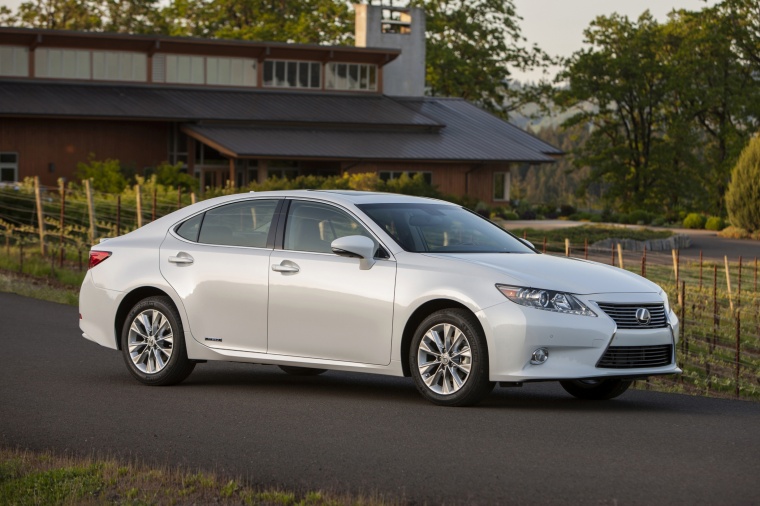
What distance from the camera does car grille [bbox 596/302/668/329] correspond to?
973cm

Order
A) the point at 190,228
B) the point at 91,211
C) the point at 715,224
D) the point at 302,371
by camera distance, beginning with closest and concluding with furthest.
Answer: the point at 190,228 < the point at 302,371 < the point at 91,211 < the point at 715,224

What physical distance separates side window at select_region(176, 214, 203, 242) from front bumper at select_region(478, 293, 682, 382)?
307cm

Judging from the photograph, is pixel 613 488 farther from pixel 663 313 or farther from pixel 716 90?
pixel 716 90

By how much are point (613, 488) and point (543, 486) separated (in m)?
0.36

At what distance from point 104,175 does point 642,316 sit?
44.1 m

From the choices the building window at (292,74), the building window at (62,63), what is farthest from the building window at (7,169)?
the building window at (292,74)

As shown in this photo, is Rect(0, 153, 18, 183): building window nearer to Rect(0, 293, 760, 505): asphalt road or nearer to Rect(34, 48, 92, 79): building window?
Rect(34, 48, 92, 79): building window

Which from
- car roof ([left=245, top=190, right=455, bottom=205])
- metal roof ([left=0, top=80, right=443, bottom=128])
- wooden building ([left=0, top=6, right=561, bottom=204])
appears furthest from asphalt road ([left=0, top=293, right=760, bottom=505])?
metal roof ([left=0, top=80, right=443, bottom=128])

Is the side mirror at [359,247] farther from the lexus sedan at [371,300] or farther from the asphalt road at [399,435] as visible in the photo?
the asphalt road at [399,435]

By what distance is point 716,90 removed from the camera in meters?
75.2

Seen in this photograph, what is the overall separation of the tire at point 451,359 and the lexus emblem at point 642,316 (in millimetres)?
1156

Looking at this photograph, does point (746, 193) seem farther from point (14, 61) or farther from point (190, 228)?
point (190, 228)

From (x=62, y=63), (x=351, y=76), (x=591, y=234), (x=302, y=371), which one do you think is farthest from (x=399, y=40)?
(x=302, y=371)

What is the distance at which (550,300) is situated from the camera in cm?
962
